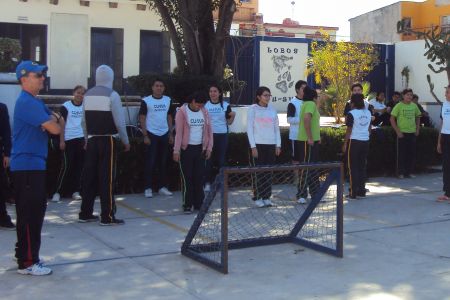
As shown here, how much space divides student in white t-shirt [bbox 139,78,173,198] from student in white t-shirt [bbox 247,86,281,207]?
1.60 metres

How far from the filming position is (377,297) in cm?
539

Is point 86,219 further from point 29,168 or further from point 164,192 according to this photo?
point 29,168

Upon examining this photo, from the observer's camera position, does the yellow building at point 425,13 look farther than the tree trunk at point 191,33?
Yes

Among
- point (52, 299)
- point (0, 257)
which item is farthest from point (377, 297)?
point (0, 257)

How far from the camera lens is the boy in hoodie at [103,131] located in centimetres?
778

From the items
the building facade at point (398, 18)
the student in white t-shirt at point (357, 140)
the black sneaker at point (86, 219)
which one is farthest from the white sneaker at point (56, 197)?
the building facade at point (398, 18)

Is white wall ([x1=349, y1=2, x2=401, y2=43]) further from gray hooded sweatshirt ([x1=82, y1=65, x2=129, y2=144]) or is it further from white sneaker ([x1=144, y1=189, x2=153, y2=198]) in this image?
gray hooded sweatshirt ([x1=82, y1=65, x2=129, y2=144])

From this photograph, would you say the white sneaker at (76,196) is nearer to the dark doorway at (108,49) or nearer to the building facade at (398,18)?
the dark doorway at (108,49)

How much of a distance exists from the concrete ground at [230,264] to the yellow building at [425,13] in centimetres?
3844

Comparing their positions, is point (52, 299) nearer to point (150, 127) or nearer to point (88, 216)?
point (88, 216)

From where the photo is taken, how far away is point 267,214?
29.0 ft

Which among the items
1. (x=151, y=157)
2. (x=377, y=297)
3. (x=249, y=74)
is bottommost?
(x=377, y=297)

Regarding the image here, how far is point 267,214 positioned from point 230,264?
8.32 feet

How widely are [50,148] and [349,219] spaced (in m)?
4.64
